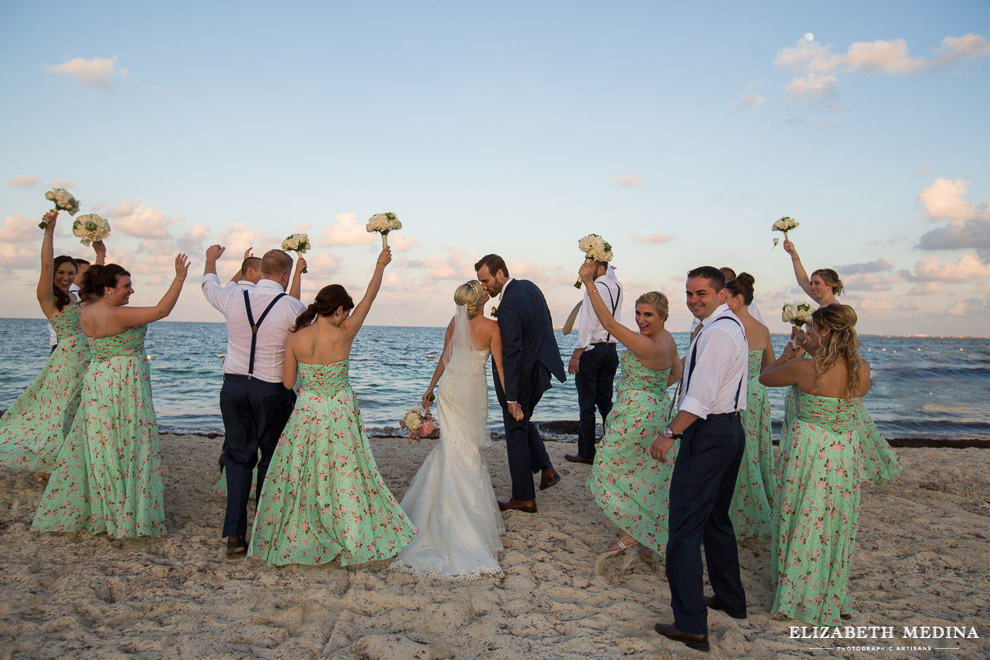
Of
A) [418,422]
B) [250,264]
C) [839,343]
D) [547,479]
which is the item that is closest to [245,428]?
[418,422]

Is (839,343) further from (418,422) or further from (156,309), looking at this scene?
(156,309)

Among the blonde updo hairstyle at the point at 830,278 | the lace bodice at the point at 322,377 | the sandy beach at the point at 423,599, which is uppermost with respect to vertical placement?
the blonde updo hairstyle at the point at 830,278

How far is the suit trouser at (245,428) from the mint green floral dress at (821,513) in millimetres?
3927

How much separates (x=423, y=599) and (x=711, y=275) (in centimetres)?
295

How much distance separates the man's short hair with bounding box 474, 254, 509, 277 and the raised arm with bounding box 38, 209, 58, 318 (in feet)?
12.9

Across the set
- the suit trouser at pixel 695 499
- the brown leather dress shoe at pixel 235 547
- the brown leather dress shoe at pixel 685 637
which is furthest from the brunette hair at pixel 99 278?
the brown leather dress shoe at pixel 685 637

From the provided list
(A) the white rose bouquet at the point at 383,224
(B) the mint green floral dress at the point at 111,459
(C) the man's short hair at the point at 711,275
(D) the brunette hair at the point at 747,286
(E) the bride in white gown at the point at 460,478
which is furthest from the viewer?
(D) the brunette hair at the point at 747,286

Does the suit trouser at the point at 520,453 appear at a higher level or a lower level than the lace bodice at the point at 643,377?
lower

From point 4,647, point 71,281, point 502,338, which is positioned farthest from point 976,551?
point 71,281

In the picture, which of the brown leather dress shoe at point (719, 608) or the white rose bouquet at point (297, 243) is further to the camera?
the white rose bouquet at point (297, 243)

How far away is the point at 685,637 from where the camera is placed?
3.63 m

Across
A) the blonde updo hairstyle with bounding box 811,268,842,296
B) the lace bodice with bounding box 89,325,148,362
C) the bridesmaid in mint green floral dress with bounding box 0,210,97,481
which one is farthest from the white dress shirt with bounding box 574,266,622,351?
the bridesmaid in mint green floral dress with bounding box 0,210,97,481

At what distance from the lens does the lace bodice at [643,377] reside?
512 cm

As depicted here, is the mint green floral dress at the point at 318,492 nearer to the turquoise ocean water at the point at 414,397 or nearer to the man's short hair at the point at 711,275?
the man's short hair at the point at 711,275
